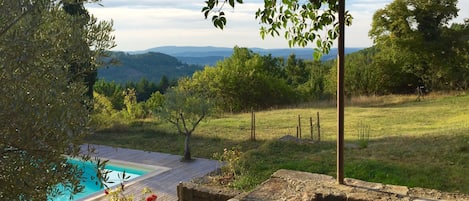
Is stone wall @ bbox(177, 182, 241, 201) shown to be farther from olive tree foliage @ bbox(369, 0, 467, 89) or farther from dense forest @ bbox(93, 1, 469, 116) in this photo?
olive tree foliage @ bbox(369, 0, 467, 89)

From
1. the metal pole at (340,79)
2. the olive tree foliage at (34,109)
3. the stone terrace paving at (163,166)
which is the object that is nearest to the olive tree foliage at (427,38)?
the stone terrace paving at (163,166)

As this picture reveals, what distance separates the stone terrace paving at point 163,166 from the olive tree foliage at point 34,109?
580 cm

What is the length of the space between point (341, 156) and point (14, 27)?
2.55 m

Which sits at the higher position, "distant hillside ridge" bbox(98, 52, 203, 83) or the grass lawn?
"distant hillside ridge" bbox(98, 52, 203, 83)

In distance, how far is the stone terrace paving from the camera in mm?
8930

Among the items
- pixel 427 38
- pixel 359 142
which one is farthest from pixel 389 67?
pixel 359 142

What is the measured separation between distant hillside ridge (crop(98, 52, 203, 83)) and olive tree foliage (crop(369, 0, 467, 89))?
38.7 meters

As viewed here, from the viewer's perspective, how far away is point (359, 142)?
9734 millimetres

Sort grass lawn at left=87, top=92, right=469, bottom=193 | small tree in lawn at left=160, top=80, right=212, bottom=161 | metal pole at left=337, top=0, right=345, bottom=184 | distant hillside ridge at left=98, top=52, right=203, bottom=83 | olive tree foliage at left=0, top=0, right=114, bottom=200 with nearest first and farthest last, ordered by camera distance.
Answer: olive tree foliage at left=0, top=0, right=114, bottom=200
metal pole at left=337, top=0, right=345, bottom=184
grass lawn at left=87, top=92, right=469, bottom=193
small tree in lawn at left=160, top=80, right=212, bottom=161
distant hillside ridge at left=98, top=52, right=203, bottom=83

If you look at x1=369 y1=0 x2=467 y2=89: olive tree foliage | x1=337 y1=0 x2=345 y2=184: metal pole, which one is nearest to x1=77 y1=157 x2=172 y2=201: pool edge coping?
x1=337 y1=0 x2=345 y2=184: metal pole

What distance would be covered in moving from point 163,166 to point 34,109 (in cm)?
912

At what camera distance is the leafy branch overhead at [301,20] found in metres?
3.26

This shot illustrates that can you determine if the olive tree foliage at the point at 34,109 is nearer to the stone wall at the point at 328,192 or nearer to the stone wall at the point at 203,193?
the stone wall at the point at 328,192

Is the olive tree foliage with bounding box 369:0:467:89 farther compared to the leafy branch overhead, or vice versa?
the olive tree foliage with bounding box 369:0:467:89
